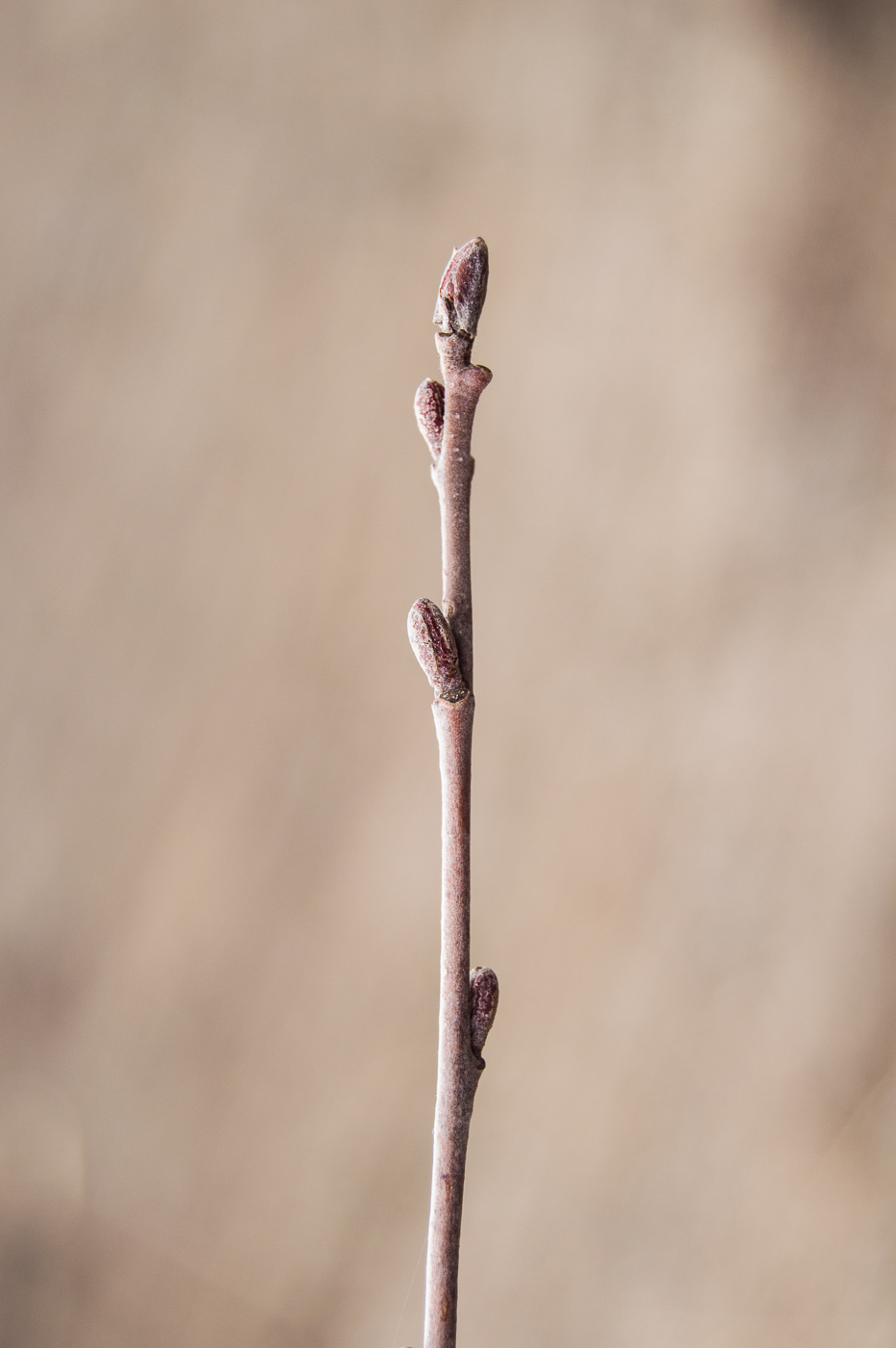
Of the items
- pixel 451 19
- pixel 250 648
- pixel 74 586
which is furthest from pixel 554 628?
pixel 451 19

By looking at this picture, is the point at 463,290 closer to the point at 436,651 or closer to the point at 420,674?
the point at 436,651

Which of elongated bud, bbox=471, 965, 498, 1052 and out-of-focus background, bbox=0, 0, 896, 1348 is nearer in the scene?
elongated bud, bbox=471, 965, 498, 1052

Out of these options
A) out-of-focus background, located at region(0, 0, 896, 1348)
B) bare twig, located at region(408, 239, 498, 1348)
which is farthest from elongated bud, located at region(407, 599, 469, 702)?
out-of-focus background, located at region(0, 0, 896, 1348)

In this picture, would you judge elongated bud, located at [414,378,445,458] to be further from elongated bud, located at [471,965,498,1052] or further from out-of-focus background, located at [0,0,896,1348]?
out-of-focus background, located at [0,0,896,1348]

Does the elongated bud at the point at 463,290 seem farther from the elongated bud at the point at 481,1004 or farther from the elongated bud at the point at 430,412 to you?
the elongated bud at the point at 481,1004

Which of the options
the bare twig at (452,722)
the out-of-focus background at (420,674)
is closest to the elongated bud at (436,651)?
the bare twig at (452,722)

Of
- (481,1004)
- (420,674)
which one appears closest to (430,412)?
(481,1004)
